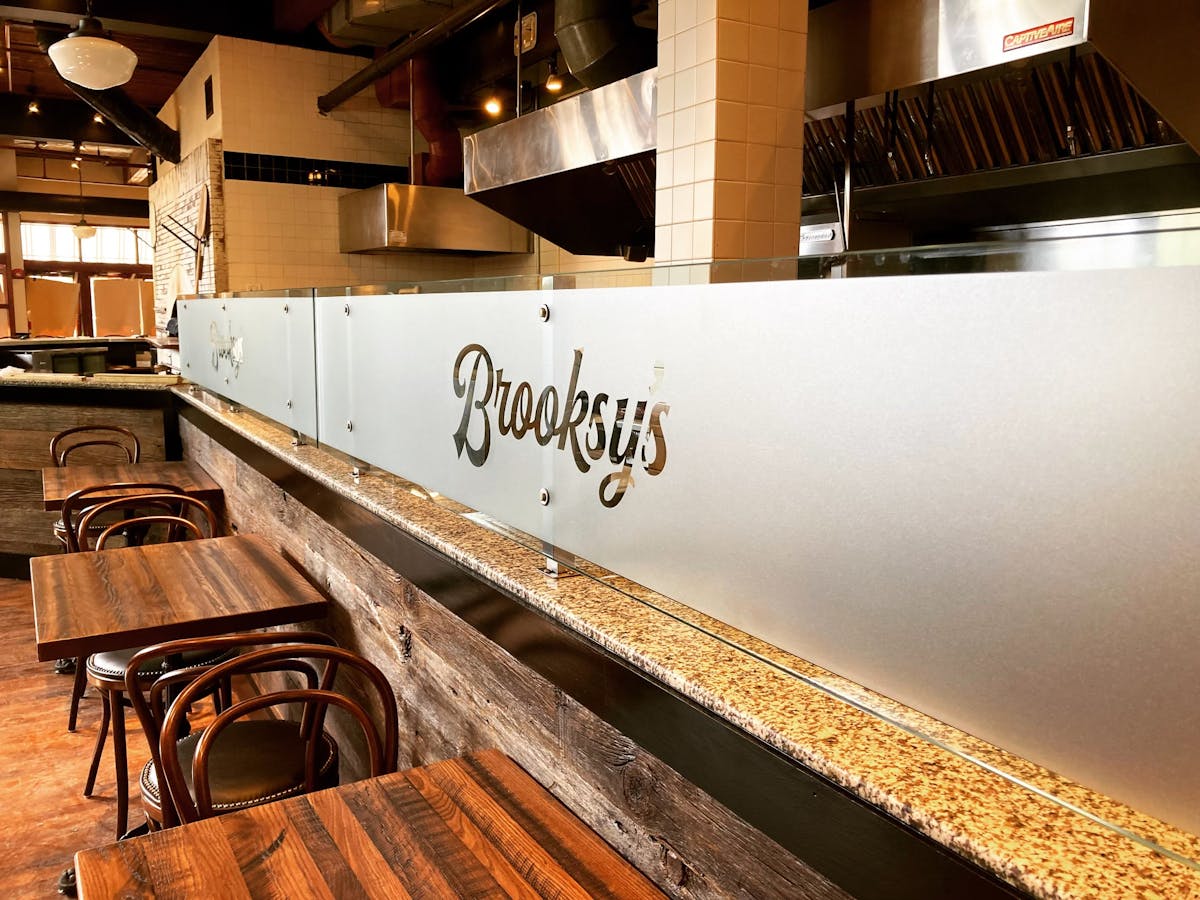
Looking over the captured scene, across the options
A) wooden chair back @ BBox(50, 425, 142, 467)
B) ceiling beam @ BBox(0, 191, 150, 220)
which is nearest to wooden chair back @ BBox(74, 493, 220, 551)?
wooden chair back @ BBox(50, 425, 142, 467)

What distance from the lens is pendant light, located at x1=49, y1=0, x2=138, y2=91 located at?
187 inches

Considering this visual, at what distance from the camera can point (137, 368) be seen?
10031 millimetres

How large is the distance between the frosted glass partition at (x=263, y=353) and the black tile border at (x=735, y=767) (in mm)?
1246

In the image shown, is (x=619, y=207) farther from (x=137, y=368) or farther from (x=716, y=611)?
(x=137, y=368)

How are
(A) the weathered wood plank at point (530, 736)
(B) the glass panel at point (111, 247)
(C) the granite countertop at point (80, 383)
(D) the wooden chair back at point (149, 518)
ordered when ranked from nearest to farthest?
1. (A) the weathered wood plank at point (530, 736)
2. (D) the wooden chair back at point (149, 518)
3. (C) the granite countertop at point (80, 383)
4. (B) the glass panel at point (111, 247)

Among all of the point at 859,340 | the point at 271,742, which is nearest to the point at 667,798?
the point at 859,340

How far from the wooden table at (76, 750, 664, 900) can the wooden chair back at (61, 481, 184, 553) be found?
100 inches

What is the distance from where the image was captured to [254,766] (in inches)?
85.2

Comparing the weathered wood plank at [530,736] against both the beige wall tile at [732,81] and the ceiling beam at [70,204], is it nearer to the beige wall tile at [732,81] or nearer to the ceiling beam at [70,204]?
the beige wall tile at [732,81]

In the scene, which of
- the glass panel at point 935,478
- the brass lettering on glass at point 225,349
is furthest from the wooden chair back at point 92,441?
the glass panel at point 935,478

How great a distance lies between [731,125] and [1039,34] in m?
0.86

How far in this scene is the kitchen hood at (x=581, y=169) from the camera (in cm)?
375

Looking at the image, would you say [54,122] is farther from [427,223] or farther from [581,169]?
[581,169]

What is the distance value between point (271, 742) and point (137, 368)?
893 cm
